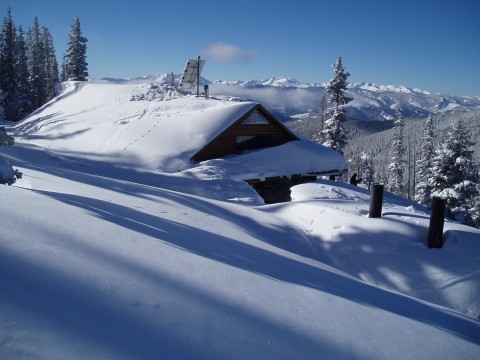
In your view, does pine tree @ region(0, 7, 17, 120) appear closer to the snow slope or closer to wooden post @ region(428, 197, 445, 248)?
the snow slope

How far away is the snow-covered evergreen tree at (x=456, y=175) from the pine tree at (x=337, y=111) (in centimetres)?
811

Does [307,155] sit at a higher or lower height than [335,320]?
higher

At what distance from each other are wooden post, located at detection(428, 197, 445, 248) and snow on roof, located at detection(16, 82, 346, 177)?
10.1 m

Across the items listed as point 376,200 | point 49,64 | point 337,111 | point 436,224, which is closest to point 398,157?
point 337,111

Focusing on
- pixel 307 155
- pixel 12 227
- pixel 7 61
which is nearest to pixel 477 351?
pixel 12 227

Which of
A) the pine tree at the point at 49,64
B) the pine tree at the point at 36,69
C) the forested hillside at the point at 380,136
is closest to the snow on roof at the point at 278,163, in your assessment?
the pine tree at the point at 36,69

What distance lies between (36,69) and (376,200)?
164 feet

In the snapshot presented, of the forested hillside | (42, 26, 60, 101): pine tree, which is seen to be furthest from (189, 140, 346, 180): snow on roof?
the forested hillside

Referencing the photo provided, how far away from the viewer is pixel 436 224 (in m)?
6.32

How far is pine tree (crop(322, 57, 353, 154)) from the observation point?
30609 millimetres

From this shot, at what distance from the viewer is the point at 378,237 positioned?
693 centimetres

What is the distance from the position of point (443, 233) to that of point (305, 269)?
3780 mm

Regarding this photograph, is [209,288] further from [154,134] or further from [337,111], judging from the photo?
[337,111]

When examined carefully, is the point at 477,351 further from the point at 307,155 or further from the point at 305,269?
the point at 307,155
